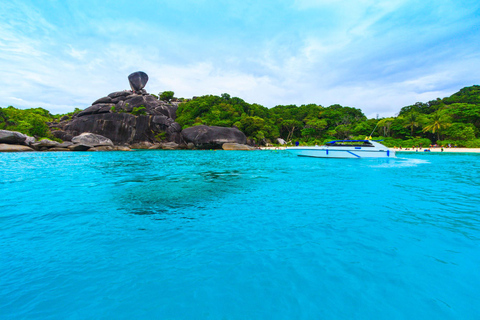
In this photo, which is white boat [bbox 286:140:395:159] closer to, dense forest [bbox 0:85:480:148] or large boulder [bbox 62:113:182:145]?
dense forest [bbox 0:85:480:148]

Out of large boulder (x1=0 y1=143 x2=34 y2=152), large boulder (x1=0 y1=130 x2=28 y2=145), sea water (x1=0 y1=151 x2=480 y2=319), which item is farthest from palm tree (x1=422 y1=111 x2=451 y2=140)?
large boulder (x1=0 y1=130 x2=28 y2=145)

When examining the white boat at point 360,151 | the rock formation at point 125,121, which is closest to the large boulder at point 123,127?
the rock formation at point 125,121

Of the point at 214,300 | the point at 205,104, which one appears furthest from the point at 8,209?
the point at 205,104

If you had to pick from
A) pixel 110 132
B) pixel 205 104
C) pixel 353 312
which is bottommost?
pixel 353 312

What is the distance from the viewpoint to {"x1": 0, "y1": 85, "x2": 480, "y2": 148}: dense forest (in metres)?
44.3

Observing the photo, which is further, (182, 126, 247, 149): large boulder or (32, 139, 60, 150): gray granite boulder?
(182, 126, 247, 149): large boulder

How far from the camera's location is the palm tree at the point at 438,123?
43.9 metres

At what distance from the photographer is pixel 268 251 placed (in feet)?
12.2

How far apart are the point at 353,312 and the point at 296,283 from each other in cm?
69

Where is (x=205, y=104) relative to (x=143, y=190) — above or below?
above

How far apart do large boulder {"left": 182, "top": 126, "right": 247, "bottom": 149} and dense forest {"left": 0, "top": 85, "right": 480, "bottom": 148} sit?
6.86 metres

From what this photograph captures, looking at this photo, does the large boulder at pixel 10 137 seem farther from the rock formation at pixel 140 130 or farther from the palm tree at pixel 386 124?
the palm tree at pixel 386 124

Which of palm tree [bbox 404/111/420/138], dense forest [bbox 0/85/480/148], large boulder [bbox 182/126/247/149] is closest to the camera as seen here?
dense forest [bbox 0/85/480/148]

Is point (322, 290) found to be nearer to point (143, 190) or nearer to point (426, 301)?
point (426, 301)
